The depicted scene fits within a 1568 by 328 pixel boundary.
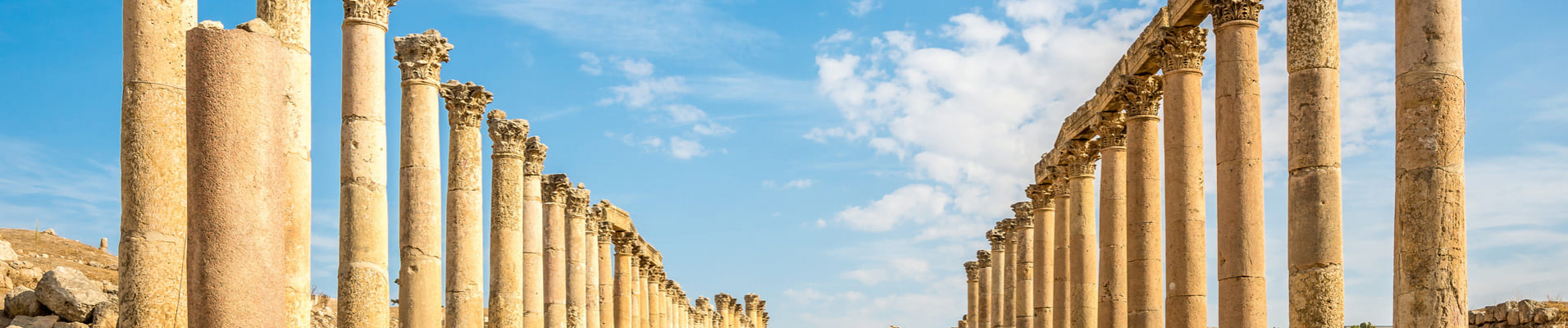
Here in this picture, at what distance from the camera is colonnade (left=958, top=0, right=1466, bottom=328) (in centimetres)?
1638

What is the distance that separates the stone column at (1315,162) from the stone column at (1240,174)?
8.24ft

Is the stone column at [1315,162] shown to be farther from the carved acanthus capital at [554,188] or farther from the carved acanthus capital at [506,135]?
the carved acanthus capital at [554,188]

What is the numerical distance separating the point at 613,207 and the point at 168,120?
3031 centimetres

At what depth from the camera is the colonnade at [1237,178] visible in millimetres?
16375

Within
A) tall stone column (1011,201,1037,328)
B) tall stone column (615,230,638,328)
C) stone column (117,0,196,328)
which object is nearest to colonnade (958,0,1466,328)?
tall stone column (1011,201,1037,328)

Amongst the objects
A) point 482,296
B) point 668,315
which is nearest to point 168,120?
point 482,296

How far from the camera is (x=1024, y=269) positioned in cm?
4331

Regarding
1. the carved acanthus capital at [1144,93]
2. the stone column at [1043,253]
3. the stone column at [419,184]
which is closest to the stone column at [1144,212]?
the carved acanthus capital at [1144,93]

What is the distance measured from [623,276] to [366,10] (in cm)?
2597

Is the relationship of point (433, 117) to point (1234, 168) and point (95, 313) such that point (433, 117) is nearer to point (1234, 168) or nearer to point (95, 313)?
point (95, 313)

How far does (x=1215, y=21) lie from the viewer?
22.6 m

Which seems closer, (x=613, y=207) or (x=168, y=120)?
(x=168, y=120)

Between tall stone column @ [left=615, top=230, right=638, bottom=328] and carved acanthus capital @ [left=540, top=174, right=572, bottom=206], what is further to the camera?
tall stone column @ [left=615, top=230, right=638, bottom=328]

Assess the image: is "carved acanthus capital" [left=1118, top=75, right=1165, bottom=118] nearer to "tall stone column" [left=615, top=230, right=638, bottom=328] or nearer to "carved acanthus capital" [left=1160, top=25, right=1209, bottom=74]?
"carved acanthus capital" [left=1160, top=25, right=1209, bottom=74]
